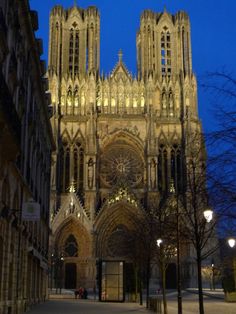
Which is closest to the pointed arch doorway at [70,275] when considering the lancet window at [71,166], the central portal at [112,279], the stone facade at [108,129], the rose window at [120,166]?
the stone facade at [108,129]

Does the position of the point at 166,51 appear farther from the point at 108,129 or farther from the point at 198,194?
the point at 198,194

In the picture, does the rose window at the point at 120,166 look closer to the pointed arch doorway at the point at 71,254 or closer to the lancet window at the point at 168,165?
the lancet window at the point at 168,165

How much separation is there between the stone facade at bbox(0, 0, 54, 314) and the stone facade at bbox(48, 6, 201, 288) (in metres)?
28.4

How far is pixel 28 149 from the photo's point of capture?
1157 inches

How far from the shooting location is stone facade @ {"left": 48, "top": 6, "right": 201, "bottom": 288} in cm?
6425

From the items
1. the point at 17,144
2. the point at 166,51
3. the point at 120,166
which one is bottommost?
the point at 17,144

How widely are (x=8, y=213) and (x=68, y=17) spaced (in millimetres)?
57477

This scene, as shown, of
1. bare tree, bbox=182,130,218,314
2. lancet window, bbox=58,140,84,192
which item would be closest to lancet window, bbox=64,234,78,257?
lancet window, bbox=58,140,84,192

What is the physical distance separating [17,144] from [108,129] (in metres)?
50.3

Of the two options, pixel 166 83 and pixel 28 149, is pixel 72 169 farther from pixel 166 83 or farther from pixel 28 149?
pixel 28 149

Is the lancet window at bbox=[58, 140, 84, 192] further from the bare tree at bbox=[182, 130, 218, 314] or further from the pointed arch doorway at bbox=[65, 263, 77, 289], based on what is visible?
the bare tree at bbox=[182, 130, 218, 314]

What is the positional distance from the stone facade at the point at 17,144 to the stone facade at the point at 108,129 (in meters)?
28.4

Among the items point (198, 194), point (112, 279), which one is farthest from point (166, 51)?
point (198, 194)

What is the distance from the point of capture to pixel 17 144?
58.9 ft
